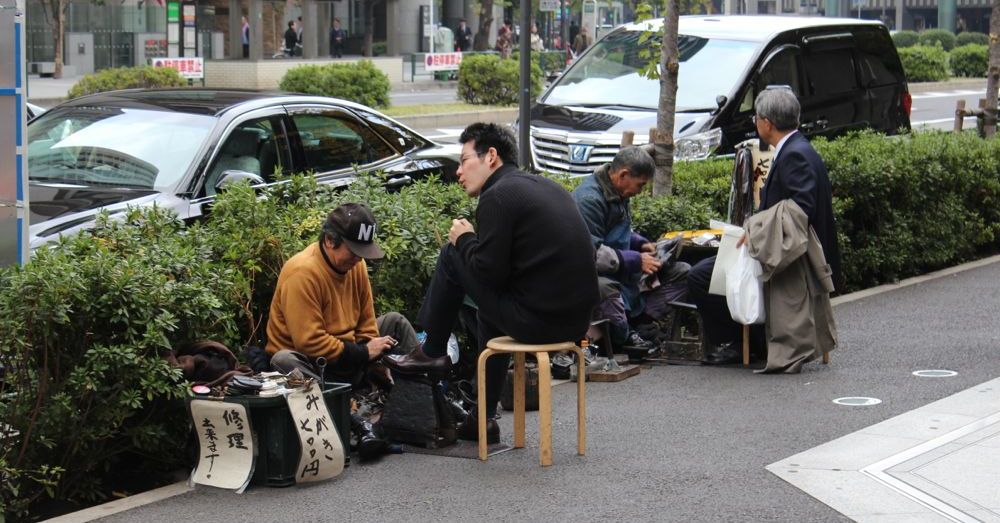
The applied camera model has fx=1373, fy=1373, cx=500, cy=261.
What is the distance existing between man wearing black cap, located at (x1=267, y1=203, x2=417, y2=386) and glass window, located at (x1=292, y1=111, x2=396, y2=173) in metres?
3.04

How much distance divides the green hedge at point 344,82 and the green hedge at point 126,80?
2386 mm

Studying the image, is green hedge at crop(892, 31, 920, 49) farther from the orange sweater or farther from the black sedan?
the orange sweater

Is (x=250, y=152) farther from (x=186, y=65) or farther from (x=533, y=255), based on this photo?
(x=186, y=65)

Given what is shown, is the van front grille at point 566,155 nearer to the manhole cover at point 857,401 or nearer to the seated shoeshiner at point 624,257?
the seated shoeshiner at point 624,257

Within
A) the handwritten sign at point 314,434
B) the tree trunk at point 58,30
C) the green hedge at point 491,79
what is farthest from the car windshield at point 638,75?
the tree trunk at point 58,30

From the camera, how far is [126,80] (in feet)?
84.4

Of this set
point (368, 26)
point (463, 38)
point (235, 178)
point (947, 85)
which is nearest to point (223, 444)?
point (235, 178)

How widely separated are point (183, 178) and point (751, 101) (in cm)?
672

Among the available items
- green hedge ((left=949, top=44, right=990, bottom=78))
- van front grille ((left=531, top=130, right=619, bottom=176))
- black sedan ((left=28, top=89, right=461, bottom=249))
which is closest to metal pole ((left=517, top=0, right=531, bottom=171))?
van front grille ((left=531, top=130, right=619, bottom=176))

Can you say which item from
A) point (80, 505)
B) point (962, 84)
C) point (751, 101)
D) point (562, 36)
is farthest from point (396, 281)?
point (562, 36)

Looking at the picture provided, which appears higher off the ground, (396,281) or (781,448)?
(396,281)

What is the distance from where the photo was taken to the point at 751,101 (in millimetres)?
13562

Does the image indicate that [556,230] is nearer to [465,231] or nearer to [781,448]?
[465,231]

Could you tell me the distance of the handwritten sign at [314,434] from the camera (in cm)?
581
